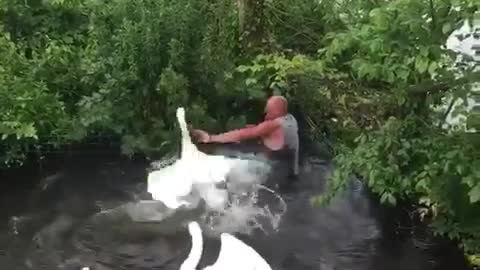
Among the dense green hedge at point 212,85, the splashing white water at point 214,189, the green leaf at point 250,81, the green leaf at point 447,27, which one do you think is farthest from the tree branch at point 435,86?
the green leaf at point 250,81

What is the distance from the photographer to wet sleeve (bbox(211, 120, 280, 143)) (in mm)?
3822

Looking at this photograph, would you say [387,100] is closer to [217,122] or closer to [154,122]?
[217,122]

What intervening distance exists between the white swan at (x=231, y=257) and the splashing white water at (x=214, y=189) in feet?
0.81

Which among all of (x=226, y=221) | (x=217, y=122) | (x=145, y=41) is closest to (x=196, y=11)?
(x=145, y=41)

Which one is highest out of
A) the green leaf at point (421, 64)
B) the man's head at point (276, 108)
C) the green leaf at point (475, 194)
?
the green leaf at point (421, 64)

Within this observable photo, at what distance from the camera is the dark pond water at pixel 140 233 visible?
350 centimetres

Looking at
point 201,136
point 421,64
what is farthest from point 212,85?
point 421,64

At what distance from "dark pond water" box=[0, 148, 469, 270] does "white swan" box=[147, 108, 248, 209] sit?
142 mm

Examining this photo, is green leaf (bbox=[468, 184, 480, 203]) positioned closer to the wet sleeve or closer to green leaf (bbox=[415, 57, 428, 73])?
green leaf (bbox=[415, 57, 428, 73])

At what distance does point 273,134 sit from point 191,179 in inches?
18.7

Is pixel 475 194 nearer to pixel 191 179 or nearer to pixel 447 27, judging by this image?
pixel 447 27

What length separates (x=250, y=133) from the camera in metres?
3.82

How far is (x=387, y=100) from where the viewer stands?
13.8 ft

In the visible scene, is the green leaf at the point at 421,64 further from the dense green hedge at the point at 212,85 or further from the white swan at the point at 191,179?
the white swan at the point at 191,179
